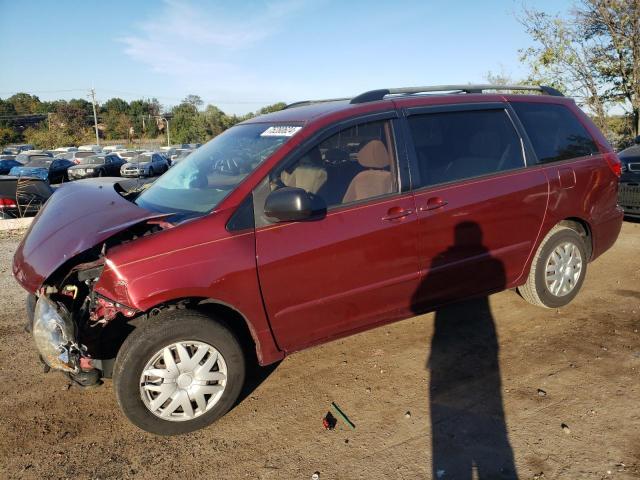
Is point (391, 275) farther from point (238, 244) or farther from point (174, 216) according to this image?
point (174, 216)

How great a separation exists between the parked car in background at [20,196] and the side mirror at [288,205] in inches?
332

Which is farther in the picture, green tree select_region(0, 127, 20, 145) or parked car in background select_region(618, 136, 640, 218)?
green tree select_region(0, 127, 20, 145)

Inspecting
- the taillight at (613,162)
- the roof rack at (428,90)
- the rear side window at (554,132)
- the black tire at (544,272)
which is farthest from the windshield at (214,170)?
the taillight at (613,162)

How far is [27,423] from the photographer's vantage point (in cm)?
299

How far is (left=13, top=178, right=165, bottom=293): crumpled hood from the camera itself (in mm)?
2846

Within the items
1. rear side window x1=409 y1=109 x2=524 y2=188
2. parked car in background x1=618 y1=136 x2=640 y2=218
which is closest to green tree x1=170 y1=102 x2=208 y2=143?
parked car in background x1=618 y1=136 x2=640 y2=218

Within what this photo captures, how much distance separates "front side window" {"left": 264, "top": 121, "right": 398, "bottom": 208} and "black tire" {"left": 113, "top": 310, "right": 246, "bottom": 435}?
0.96 metres

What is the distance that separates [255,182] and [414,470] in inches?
72.8

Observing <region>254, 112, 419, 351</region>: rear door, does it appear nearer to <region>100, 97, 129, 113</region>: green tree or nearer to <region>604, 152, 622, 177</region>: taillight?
<region>604, 152, 622, 177</region>: taillight

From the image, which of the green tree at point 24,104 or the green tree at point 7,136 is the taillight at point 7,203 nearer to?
the green tree at point 7,136

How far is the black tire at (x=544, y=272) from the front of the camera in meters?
4.17

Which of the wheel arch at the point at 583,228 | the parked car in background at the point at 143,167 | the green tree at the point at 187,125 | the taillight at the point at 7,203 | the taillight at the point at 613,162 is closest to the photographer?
the wheel arch at the point at 583,228

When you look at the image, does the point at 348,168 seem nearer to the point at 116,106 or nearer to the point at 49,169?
the point at 49,169

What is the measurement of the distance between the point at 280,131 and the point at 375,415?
198 centimetres
